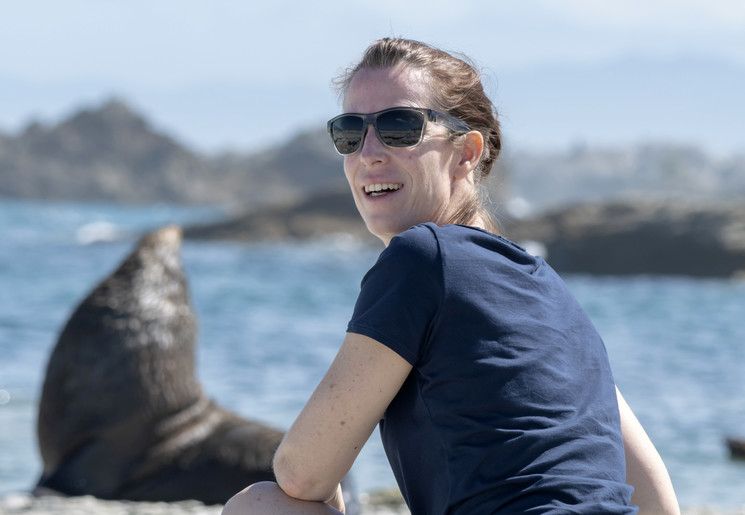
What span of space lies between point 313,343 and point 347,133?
11178mm

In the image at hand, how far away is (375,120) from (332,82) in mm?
436

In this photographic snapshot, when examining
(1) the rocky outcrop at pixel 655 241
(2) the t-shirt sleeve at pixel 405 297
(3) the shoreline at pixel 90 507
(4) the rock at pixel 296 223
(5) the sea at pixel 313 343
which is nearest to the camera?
(2) the t-shirt sleeve at pixel 405 297

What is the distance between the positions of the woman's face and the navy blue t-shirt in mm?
314

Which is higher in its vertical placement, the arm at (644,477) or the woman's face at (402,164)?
the woman's face at (402,164)

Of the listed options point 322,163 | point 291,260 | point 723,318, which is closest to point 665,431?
point 723,318

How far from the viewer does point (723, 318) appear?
18.7 metres

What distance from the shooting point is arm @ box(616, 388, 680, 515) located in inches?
86.4

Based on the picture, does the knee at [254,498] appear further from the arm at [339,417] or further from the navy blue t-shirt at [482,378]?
the navy blue t-shirt at [482,378]

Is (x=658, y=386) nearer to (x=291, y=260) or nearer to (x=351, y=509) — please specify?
(x=351, y=509)

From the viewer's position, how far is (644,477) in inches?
86.4

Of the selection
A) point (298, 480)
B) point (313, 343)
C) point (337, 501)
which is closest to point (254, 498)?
point (298, 480)

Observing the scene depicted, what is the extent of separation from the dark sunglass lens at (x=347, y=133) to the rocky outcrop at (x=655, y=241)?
88.0ft

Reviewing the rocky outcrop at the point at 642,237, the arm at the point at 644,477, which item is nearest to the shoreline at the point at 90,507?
the arm at the point at 644,477

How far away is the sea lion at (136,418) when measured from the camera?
191 inches
